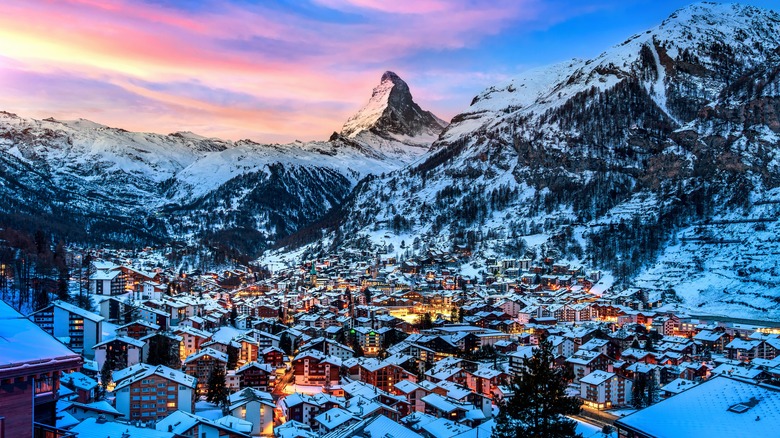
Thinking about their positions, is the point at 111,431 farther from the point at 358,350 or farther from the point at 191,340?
the point at 358,350

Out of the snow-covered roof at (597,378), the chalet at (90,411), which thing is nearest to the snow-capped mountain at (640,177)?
the snow-covered roof at (597,378)

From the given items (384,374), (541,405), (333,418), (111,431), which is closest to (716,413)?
(541,405)

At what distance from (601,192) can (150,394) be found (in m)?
83.3

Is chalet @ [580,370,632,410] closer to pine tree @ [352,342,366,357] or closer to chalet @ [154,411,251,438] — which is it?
pine tree @ [352,342,366,357]

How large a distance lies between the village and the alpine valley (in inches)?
304

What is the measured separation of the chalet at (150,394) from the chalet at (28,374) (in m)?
22.5

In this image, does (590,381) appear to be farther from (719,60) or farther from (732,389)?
(719,60)

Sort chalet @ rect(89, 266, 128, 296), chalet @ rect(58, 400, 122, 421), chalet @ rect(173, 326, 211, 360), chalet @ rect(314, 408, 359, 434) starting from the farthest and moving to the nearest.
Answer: chalet @ rect(89, 266, 128, 296) → chalet @ rect(173, 326, 211, 360) → chalet @ rect(314, 408, 359, 434) → chalet @ rect(58, 400, 122, 421)

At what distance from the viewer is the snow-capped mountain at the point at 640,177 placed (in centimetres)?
7062

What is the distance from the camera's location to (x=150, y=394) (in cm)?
2859

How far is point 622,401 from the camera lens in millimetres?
37000

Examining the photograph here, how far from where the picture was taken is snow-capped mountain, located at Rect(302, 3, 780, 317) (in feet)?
232

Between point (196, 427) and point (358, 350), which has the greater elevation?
point (196, 427)

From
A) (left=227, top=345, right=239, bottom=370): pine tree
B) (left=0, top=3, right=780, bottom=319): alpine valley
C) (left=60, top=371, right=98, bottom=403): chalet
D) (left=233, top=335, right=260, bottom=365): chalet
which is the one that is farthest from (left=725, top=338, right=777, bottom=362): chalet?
(left=60, top=371, right=98, bottom=403): chalet
